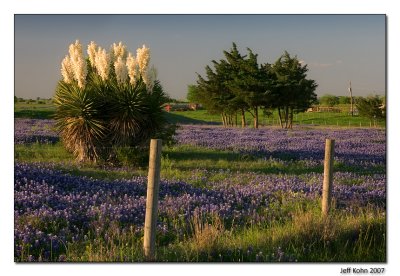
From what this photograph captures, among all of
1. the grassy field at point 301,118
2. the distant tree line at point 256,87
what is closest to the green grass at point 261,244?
the grassy field at point 301,118

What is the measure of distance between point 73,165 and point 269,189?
19.3 feet

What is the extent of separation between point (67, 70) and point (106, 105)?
1626 millimetres

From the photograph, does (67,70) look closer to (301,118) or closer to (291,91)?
(291,91)

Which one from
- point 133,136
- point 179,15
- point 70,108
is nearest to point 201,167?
point 133,136

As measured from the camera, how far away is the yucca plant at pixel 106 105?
41.4ft

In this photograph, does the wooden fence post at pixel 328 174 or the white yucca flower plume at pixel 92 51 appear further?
the white yucca flower plume at pixel 92 51

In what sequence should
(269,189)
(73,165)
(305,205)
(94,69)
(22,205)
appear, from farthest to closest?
(94,69)
(73,165)
(269,189)
(305,205)
(22,205)

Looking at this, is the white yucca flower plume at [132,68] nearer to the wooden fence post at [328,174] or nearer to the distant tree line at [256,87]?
the wooden fence post at [328,174]

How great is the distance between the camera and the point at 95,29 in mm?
8125

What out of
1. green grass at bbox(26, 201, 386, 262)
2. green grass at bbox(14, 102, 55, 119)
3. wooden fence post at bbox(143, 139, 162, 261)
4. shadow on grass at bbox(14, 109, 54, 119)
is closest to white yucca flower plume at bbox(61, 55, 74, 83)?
green grass at bbox(14, 102, 55, 119)

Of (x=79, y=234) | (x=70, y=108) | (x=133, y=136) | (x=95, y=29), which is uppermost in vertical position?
(x=95, y=29)

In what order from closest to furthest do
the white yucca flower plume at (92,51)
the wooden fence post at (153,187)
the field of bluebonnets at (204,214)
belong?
the wooden fence post at (153,187)
the field of bluebonnets at (204,214)
the white yucca flower plume at (92,51)

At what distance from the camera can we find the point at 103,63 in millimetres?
12984
